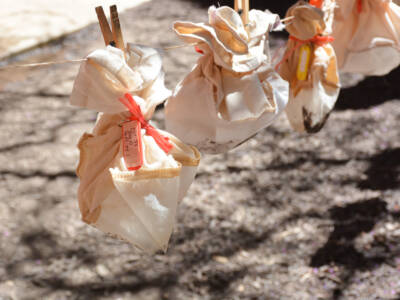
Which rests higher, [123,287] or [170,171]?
[170,171]

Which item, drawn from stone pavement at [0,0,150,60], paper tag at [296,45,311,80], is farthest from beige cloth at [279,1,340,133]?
stone pavement at [0,0,150,60]

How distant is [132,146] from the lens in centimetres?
66

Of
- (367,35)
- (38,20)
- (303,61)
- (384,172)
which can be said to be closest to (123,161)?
(303,61)

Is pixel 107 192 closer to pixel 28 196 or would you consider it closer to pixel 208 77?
pixel 208 77

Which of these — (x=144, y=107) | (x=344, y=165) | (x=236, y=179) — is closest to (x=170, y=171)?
(x=144, y=107)

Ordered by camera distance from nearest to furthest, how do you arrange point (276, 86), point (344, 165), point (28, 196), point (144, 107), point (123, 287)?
point (144, 107)
point (276, 86)
point (123, 287)
point (28, 196)
point (344, 165)

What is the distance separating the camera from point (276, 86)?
81 centimetres

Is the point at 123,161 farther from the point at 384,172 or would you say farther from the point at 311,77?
the point at 384,172

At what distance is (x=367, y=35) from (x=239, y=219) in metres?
1.05

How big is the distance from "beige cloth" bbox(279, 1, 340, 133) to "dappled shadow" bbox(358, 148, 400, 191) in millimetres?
1119

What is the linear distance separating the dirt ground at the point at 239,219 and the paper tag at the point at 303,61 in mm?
959

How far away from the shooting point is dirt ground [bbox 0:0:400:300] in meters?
1.61

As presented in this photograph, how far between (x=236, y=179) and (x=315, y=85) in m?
1.16

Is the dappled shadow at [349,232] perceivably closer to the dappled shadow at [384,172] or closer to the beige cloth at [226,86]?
the dappled shadow at [384,172]
